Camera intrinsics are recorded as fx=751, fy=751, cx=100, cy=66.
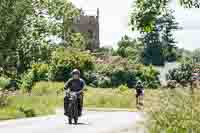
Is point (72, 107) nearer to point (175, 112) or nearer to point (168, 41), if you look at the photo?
point (175, 112)

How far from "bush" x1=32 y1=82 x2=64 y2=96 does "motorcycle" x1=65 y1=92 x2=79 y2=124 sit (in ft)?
88.3

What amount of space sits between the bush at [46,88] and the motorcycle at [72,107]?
26.9 meters

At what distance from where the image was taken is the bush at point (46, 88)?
2037 inches

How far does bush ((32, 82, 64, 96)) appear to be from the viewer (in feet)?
170

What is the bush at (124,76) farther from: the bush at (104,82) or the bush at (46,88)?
the bush at (46,88)

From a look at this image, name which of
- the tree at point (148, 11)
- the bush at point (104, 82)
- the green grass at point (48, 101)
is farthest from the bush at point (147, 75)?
the tree at point (148, 11)

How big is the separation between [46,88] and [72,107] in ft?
98.5

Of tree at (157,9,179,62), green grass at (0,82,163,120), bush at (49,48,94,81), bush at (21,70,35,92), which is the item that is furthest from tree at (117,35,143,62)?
green grass at (0,82,163,120)

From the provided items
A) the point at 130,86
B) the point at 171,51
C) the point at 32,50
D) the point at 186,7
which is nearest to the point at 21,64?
the point at 32,50

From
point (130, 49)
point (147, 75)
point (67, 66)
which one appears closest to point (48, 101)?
point (67, 66)

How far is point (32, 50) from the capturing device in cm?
3488

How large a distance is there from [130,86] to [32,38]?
31100 mm

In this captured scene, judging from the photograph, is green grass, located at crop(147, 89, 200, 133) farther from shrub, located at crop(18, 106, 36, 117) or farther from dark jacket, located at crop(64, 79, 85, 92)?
shrub, located at crop(18, 106, 36, 117)

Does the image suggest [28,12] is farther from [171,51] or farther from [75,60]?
[171,51]
